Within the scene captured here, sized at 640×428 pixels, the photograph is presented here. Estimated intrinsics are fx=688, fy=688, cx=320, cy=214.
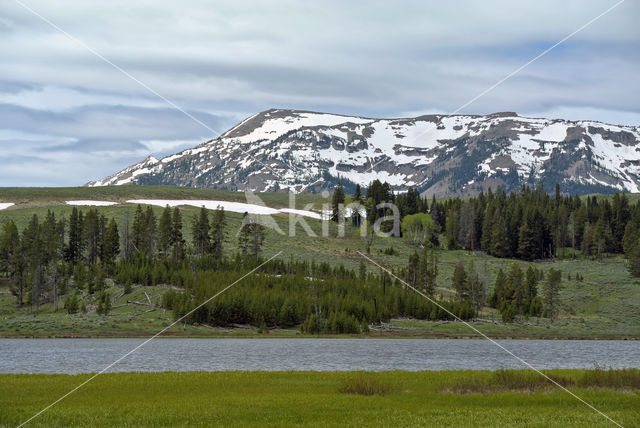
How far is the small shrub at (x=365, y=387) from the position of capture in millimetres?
35781

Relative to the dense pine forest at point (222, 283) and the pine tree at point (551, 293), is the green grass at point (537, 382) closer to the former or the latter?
the dense pine forest at point (222, 283)

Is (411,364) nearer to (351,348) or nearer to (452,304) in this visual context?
(351,348)

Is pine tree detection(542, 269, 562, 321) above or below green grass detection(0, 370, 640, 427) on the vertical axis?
below

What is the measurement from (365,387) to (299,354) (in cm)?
3453

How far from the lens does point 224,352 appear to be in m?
71.8

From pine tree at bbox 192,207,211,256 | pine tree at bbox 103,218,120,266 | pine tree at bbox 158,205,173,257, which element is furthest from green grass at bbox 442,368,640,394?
pine tree at bbox 192,207,211,256

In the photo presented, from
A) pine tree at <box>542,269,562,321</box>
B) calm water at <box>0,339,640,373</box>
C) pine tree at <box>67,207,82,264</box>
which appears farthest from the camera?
pine tree at <box>67,207,82,264</box>

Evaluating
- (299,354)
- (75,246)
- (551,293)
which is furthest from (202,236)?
(299,354)

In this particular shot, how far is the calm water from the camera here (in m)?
56.8

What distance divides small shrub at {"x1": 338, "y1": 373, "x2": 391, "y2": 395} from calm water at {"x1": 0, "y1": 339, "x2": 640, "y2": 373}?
670 inches

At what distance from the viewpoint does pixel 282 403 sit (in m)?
31.4

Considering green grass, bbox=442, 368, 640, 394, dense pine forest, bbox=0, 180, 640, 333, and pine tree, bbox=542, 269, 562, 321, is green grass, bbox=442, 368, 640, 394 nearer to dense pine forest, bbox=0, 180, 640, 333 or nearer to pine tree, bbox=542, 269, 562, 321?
dense pine forest, bbox=0, 180, 640, 333

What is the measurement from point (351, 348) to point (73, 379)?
145 ft

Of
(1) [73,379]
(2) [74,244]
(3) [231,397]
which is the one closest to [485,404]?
(3) [231,397]
